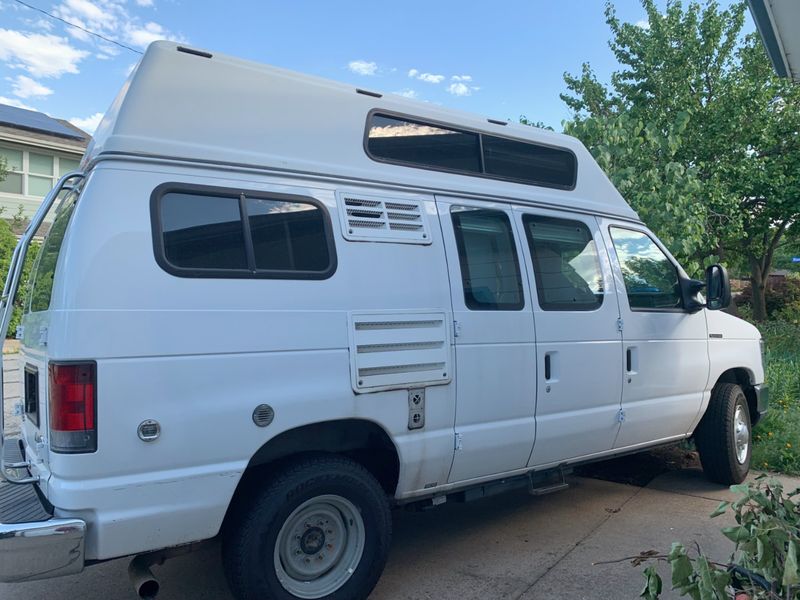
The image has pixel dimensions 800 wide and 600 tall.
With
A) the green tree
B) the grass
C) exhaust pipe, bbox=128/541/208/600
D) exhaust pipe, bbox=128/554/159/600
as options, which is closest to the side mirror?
the grass

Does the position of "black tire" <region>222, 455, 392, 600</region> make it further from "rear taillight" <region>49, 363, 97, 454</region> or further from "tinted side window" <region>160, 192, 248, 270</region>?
"tinted side window" <region>160, 192, 248, 270</region>

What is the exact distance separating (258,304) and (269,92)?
118cm

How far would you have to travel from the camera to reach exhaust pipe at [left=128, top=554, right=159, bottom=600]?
3.01 m

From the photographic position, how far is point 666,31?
51.2 feet

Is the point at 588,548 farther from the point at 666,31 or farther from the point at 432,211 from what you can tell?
the point at 666,31

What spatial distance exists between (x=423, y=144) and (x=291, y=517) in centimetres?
231

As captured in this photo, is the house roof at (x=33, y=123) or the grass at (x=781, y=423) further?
the house roof at (x=33, y=123)

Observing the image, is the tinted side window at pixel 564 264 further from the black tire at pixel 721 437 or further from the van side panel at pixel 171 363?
the black tire at pixel 721 437

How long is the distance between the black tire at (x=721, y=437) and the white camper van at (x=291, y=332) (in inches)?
55.5

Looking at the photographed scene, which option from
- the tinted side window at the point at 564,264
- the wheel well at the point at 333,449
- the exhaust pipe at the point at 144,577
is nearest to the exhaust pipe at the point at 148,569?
the exhaust pipe at the point at 144,577

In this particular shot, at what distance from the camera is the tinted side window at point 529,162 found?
14.7 feet

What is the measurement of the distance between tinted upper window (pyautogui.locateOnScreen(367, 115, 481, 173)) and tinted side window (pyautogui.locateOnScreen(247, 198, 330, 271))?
0.65 meters

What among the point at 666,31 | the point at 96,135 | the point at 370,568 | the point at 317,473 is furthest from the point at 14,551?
the point at 666,31

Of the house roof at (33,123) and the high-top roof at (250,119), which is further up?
the house roof at (33,123)
